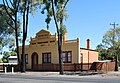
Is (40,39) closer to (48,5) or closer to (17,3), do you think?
(17,3)

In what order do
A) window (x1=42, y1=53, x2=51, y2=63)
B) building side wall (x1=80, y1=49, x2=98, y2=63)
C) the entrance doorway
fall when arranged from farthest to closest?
1. the entrance doorway
2. window (x1=42, y1=53, x2=51, y2=63)
3. building side wall (x1=80, y1=49, x2=98, y2=63)

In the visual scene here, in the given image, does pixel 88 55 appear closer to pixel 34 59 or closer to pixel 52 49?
pixel 52 49

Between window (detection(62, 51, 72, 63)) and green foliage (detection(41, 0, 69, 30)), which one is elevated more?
green foliage (detection(41, 0, 69, 30))

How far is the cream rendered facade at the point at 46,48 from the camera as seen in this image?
52.6 m

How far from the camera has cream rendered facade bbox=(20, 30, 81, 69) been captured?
52.6 metres

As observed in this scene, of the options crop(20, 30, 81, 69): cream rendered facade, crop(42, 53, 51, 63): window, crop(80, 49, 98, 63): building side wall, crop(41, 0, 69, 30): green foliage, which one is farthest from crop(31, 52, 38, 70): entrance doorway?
crop(41, 0, 69, 30): green foliage

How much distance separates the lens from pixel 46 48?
5669cm

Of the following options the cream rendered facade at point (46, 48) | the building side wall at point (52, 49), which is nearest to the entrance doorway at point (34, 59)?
the cream rendered facade at point (46, 48)

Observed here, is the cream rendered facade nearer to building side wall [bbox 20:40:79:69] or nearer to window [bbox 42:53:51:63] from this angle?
building side wall [bbox 20:40:79:69]

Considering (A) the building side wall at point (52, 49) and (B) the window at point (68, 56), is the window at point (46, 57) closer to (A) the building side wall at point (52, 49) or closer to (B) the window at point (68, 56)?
(A) the building side wall at point (52, 49)

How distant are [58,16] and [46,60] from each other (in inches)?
564

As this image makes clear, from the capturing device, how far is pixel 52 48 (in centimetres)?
5578

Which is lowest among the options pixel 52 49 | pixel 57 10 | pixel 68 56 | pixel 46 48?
pixel 68 56

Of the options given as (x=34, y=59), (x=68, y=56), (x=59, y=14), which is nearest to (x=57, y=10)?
(x=59, y=14)
